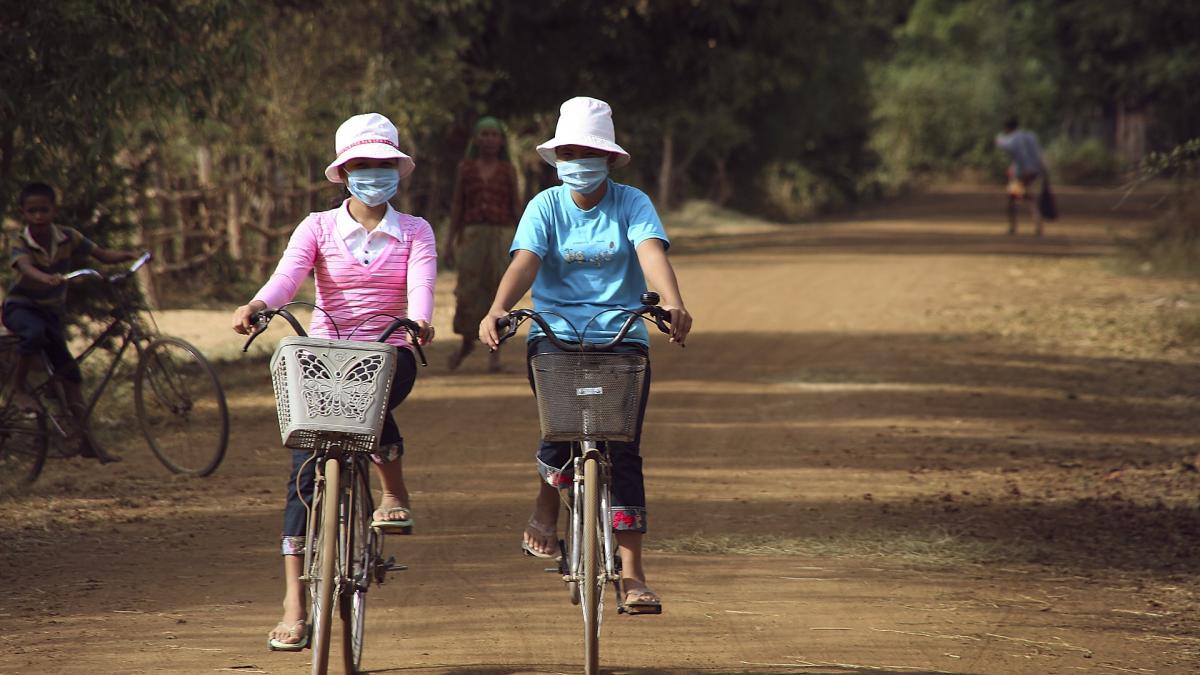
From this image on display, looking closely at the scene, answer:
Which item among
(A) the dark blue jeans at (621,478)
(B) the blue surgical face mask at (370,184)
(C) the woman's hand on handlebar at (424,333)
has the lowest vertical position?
(A) the dark blue jeans at (621,478)

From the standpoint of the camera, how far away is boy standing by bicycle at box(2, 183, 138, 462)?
9.19 metres

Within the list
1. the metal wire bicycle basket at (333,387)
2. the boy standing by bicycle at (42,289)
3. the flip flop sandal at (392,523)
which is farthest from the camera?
the boy standing by bicycle at (42,289)

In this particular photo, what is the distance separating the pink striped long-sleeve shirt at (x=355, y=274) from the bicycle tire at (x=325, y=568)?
0.67 metres

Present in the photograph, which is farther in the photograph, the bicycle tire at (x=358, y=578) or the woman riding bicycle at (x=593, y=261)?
the woman riding bicycle at (x=593, y=261)

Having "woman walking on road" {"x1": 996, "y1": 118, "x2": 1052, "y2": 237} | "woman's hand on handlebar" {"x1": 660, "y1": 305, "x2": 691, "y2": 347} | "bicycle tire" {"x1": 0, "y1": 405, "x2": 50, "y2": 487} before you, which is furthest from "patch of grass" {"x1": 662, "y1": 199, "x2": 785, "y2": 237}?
"woman's hand on handlebar" {"x1": 660, "y1": 305, "x2": 691, "y2": 347}

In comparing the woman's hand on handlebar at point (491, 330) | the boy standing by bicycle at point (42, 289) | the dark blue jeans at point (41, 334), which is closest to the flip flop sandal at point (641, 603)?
the woman's hand on handlebar at point (491, 330)

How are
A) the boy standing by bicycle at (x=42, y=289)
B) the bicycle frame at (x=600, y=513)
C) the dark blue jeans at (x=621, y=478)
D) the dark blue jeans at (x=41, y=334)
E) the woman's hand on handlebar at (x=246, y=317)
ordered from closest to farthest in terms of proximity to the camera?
the woman's hand on handlebar at (x=246, y=317) → the bicycle frame at (x=600, y=513) → the dark blue jeans at (x=621, y=478) → the boy standing by bicycle at (x=42, y=289) → the dark blue jeans at (x=41, y=334)

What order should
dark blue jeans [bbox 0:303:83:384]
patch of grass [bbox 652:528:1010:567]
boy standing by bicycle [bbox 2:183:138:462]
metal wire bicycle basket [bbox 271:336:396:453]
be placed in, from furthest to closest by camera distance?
→ dark blue jeans [bbox 0:303:83:384] < boy standing by bicycle [bbox 2:183:138:462] < patch of grass [bbox 652:528:1010:567] < metal wire bicycle basket [bbox 271:336:396:453]

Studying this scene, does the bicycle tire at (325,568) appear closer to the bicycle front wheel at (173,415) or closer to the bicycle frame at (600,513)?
the bicycle frame at (600,513)

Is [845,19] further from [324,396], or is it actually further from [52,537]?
[324,396]

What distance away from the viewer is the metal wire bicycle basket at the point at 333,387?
4.88m

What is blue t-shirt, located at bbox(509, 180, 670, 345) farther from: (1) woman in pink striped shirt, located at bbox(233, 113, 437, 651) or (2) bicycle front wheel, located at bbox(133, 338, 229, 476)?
(2) bicycle front wheel, located at bbox(133, 338, 229, 476)

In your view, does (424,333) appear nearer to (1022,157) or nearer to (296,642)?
(296,642)

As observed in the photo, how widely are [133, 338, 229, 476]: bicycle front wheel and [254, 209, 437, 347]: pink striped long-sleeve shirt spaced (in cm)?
407
